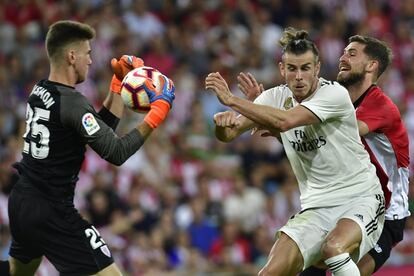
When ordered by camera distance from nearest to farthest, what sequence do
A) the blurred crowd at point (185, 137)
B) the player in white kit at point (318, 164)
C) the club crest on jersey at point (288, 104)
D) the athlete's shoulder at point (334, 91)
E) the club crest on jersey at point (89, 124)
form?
the club crest on jersey at point (89, 124) < the player in white kit at point (318, 164) < the athlete's shoulder at point (334, 91) < the club crest on jersey at point (288, 104) < the blurred crowd at point (185, 137)

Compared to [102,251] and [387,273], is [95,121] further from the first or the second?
[387,273]

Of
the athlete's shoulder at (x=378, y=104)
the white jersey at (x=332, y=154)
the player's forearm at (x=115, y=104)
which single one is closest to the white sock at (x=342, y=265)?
the white jersey at (x=332, y=154)

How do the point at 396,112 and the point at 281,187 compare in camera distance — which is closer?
the point at 396,112

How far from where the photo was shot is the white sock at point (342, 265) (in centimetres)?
593

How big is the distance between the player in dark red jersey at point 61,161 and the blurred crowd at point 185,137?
331cm

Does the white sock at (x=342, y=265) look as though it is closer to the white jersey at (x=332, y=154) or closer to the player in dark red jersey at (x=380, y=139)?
the white jersey at (x=332, y=154)

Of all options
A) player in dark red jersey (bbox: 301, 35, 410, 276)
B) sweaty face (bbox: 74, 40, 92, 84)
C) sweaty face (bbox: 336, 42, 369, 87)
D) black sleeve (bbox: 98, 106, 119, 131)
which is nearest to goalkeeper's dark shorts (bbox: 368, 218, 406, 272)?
player in dark red jersey (bbox: 301, 35, 410, 276)

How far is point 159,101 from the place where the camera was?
6141mm

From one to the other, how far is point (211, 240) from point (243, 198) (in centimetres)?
82

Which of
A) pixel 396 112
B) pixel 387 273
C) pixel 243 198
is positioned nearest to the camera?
pixel 396 112

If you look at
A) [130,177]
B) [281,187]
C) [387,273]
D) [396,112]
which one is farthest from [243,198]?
[396,112]

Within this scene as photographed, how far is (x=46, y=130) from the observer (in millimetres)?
5895

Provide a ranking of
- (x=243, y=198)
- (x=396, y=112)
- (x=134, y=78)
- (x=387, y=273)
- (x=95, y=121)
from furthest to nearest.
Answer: (x=243, y=198), (x=387, y=273), (x=396, y=112), (x=134, y=78), (x=95, y=121)

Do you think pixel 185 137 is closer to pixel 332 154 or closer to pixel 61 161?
pixel 332 154
